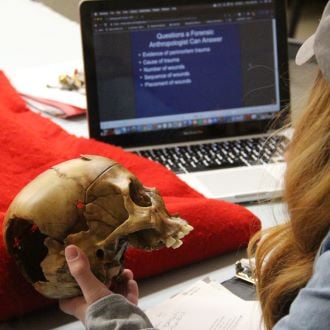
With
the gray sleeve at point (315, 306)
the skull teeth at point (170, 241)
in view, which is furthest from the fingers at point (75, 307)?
the gray sleeve at point (315, 306)

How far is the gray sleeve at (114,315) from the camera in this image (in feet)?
2.36

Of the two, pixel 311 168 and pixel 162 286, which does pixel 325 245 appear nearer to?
→ pixel 311 168

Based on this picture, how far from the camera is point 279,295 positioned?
715 mm

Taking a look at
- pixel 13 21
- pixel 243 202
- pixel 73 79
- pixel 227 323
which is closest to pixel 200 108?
pixel 243 202

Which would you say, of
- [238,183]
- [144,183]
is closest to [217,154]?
[238,183]

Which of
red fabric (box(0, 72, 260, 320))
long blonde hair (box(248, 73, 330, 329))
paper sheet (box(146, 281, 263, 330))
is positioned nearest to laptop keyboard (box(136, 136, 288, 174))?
red fabric (box(0, 72, 260, 320))

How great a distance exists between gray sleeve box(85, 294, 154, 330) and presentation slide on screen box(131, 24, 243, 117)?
1.79 ft

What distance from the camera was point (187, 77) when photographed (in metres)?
1.25

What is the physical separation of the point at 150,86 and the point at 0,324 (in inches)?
21.4

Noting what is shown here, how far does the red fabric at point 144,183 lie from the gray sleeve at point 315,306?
32 cm

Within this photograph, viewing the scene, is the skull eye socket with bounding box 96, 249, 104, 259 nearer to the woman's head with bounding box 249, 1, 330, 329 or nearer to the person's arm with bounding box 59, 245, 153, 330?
the person's arm with bounding box 59, 245, 153, 330

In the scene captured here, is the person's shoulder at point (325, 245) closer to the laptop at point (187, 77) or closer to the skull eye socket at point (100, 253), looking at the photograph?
the skull eye socket at point (100, 253)

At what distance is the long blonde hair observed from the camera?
66 cm

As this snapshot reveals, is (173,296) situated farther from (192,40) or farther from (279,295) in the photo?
(192,40)
